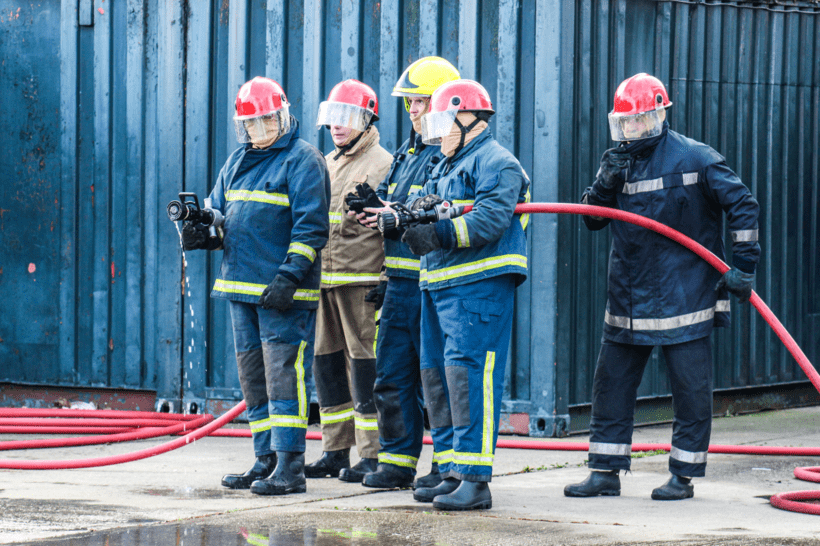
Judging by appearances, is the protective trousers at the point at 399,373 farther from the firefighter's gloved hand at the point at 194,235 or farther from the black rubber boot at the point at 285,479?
the firefighter's gloved hand at the point at 194,235

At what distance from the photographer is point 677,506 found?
4844 mm

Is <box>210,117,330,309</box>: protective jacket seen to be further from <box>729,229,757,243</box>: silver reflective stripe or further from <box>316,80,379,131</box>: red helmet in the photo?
<box>729,229,757,243</box>: silver reflective stripe

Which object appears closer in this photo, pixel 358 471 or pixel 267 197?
pixel 267 197

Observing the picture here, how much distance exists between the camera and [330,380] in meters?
5.85

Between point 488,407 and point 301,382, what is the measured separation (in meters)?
0.96

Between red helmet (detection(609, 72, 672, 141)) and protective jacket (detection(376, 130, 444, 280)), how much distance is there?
→ 0.86 m

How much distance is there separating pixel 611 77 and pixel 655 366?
6.44 ft

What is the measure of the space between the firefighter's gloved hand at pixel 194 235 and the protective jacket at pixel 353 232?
0.71 m

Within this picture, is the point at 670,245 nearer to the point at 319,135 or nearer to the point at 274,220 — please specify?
the point at 274,220

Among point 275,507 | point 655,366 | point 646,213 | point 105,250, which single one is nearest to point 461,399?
point 275,507

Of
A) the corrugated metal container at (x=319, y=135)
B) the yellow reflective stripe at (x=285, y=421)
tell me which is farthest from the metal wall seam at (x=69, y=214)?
the yellow reflective stripe at (x=285, y=421)

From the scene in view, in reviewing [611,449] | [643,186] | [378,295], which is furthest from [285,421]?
[643,186]

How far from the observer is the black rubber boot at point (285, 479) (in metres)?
5.06

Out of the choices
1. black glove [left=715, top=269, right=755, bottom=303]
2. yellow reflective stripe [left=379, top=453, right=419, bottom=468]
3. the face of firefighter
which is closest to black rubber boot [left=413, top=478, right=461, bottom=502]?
yellow reflective stripe [left=379, top=453, right=419, bottom=468]
